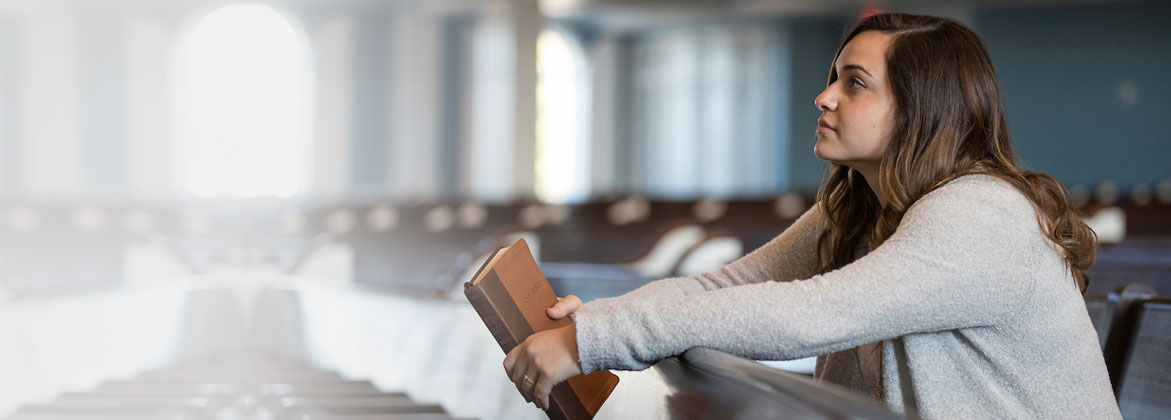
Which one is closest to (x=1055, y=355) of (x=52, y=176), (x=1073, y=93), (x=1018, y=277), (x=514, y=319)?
(x=1018, y=277)

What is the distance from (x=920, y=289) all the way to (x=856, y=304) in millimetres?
73

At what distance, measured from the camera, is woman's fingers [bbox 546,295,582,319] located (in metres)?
1.26

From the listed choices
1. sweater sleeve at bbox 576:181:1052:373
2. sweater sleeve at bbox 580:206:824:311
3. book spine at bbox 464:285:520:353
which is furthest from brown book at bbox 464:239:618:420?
sweater sleeve at bbox 580:206:824:311

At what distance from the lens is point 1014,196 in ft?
3.90

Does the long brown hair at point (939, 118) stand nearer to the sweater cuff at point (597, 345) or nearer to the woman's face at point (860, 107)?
the woman's face at point (860, 107)

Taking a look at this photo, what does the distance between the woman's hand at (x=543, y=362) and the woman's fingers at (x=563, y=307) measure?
100 mm

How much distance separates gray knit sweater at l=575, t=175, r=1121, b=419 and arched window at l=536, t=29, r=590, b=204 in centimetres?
1474

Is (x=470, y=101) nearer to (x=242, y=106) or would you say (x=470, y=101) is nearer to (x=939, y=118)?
(x=242, y=106)

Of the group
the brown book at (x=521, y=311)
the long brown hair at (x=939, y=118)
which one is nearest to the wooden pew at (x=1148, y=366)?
the long brown hair at (x=939, y=118)

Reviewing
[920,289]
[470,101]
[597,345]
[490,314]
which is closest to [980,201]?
[920,289]

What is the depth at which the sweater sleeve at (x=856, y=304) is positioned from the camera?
1.08 meters

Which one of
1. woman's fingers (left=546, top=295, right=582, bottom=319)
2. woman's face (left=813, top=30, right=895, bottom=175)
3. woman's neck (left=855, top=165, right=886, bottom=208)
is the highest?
woman's face (left=813, top=30, right=895, bottom=175)

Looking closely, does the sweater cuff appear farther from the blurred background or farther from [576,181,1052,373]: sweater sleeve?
the blurred background

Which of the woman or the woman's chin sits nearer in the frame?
the woman
